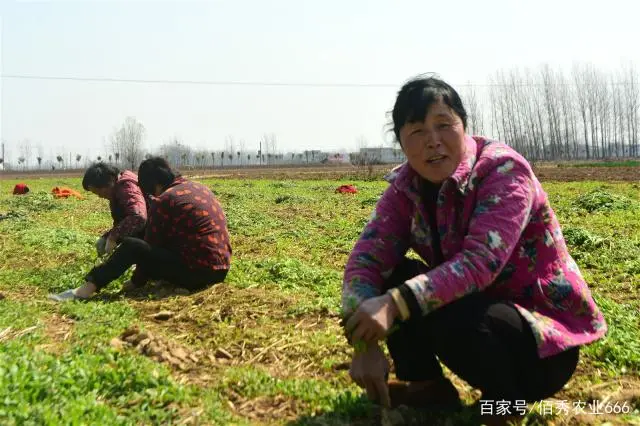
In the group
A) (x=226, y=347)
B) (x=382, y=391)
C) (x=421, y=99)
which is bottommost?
(x=226, y=347)

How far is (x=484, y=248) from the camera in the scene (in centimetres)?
207

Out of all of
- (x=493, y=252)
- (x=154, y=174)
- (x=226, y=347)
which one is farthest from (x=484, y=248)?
(x=154, y=174)

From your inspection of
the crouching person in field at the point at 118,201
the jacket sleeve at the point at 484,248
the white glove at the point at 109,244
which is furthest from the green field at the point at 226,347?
the jacket sleeve at the point at 484,248

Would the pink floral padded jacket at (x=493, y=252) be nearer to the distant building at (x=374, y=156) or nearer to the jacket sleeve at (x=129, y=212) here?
the distant building at (x=374, y=156)

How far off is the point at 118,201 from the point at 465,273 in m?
4.73

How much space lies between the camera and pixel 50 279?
5570 mm

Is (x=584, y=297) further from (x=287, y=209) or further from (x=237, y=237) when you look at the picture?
(x=287, y=209)

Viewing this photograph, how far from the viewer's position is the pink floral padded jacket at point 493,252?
6.81ft

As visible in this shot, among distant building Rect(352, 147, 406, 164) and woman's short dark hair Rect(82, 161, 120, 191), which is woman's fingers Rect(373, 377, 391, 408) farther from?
woman's short dark hair Rect(82, 161, 120, 191)

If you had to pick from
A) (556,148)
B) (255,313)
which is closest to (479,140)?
(255,313)

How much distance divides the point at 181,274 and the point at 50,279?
1.71 metres

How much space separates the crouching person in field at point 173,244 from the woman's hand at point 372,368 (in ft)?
8.91

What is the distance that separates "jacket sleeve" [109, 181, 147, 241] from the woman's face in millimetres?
4187

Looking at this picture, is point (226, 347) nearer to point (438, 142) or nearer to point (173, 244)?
point (173, 244)
